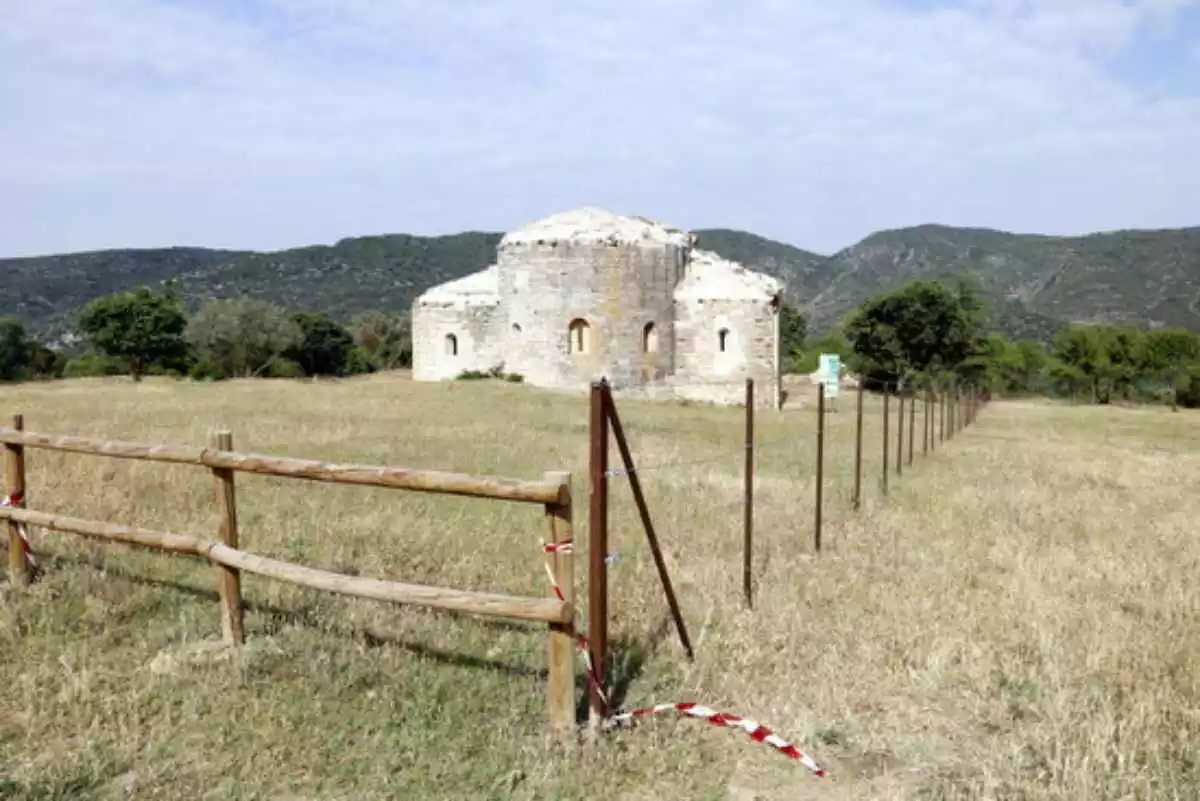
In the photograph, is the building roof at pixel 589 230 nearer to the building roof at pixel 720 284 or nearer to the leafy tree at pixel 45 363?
the building roof at pixel 720 284

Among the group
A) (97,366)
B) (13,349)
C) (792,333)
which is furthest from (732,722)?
(792,333)

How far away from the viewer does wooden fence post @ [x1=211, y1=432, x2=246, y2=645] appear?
564cm

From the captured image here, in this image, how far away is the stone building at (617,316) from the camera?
34.6 metres

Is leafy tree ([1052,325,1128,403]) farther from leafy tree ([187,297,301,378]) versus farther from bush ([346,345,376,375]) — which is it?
leafy tree ([187,297,301,378])

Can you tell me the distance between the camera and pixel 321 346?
66.8m

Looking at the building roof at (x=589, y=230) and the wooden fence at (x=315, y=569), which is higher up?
the building roof at (x=589, y=230)

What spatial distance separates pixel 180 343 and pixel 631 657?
59.4 metres

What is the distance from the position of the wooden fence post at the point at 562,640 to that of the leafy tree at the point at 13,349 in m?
64.6

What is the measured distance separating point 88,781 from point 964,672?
4542mm

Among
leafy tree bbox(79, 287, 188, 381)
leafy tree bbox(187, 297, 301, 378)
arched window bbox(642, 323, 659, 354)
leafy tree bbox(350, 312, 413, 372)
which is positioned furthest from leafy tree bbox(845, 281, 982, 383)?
leafy tree bbox(79, 287, 188, 381)

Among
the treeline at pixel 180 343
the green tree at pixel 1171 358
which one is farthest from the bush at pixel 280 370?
the green tree at pixel 1171 358

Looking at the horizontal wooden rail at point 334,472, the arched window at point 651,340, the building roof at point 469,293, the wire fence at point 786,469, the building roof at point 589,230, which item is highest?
the building roof at point 589,230

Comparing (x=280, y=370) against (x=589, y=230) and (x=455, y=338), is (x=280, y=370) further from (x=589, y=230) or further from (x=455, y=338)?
(x=589, y=230)

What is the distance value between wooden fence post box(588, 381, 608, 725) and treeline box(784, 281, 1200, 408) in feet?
176
